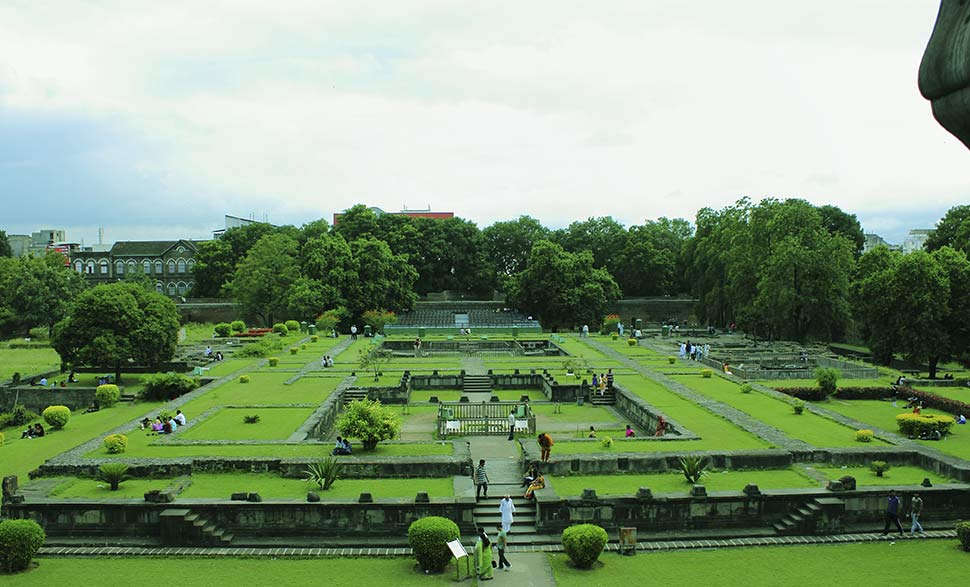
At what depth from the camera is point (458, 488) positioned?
55.3 ft

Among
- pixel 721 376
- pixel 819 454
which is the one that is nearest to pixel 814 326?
pixel 721 376

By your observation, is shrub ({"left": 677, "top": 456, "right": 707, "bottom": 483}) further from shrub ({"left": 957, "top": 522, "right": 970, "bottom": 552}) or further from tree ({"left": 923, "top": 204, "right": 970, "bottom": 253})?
tree ({"left": 923, "top": 204, "right": 970, "bottom": 253})

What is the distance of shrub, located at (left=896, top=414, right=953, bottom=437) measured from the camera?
21.0m

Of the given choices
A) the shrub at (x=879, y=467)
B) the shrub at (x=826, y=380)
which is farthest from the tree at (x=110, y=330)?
the shrub at (x=879, y=467)

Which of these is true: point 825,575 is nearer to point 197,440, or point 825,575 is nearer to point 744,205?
point 197,440

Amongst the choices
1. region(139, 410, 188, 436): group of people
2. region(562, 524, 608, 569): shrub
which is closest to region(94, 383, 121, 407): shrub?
region(139, 410, 188, 436): group of people

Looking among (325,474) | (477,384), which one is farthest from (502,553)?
(477,384)

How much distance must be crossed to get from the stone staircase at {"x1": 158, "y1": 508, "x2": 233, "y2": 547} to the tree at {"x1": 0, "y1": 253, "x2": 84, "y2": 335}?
4360cm

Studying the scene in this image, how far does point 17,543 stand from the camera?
1367 cm

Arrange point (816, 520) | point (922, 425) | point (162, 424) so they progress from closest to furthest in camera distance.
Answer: point (816, 520)
point (922, 425)
point (162, 424)

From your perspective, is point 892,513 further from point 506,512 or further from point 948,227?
point 948,227

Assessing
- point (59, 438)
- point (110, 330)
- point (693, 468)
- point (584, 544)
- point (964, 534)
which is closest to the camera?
point (584, 544)

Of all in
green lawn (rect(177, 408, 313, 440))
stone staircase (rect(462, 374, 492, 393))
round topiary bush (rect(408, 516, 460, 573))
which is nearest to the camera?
round topiary bush (rect(408, 516, 460, 573))

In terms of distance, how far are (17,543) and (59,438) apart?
35.2ft
